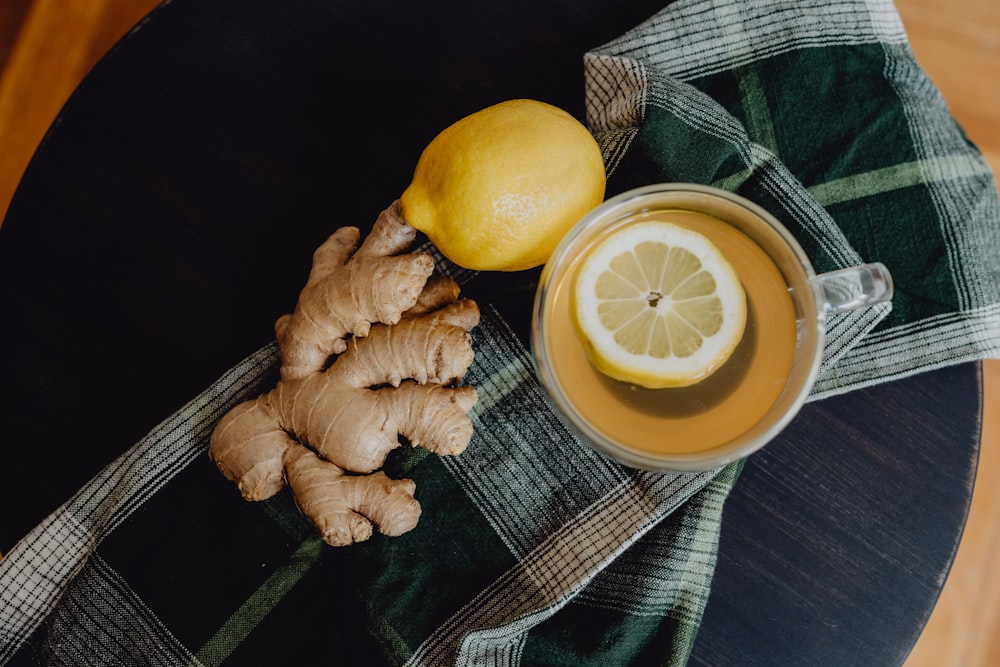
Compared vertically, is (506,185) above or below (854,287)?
above

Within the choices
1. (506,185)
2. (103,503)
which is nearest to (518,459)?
(506,185)

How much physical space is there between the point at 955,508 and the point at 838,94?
530mm

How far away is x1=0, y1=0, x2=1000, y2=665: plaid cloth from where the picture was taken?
0.89m

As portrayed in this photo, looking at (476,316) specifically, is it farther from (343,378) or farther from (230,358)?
(230,358)

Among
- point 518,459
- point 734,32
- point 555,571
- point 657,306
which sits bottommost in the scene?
point 555,571

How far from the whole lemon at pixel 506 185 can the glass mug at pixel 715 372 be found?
29 mm

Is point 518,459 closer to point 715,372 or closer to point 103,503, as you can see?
point 715,372

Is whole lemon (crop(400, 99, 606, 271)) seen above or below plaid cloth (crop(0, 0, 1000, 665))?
above

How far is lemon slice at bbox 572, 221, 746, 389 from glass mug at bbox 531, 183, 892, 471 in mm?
25

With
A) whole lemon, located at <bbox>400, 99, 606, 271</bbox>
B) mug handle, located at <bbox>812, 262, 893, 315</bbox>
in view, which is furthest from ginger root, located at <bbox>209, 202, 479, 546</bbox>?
mug handle, located at <bbox>812, 262, 893, 315</bbox>

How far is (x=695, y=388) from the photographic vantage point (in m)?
0.81

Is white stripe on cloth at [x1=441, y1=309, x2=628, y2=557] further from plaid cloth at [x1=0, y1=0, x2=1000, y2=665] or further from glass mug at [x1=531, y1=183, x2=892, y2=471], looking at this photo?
glass mug at [x1=531, y1=183, x2=892, y2=471]

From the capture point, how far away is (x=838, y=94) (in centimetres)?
96

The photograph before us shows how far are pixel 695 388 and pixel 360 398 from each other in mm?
362
